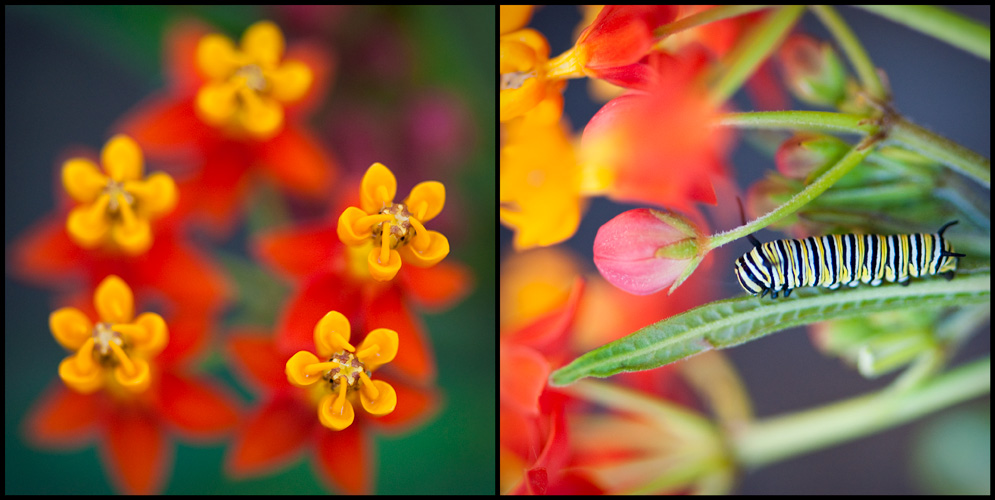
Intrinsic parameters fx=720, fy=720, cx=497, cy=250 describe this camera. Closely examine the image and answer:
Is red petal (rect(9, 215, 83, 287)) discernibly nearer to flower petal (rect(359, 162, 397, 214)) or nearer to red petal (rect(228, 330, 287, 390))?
red petal (rect(228, 330, 287, 390))

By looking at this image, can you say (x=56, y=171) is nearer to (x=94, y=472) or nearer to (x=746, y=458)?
(x=94, y=472)

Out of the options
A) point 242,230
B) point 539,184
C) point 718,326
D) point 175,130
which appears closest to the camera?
point 718,326

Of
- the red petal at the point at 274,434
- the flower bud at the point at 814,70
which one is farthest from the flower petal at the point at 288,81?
the flower bud at the point at 814,70

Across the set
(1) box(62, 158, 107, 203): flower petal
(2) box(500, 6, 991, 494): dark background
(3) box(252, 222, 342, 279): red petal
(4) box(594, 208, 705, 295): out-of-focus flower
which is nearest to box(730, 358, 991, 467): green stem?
(2) box(500, 6, 991, 494): dark background

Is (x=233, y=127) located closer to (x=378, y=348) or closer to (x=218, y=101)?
(x=218, y=101)

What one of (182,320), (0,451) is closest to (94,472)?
(0,451)

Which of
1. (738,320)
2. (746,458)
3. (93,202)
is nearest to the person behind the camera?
(738,320)

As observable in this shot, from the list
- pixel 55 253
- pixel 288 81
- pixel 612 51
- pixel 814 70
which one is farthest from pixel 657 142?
pixel 55 253
